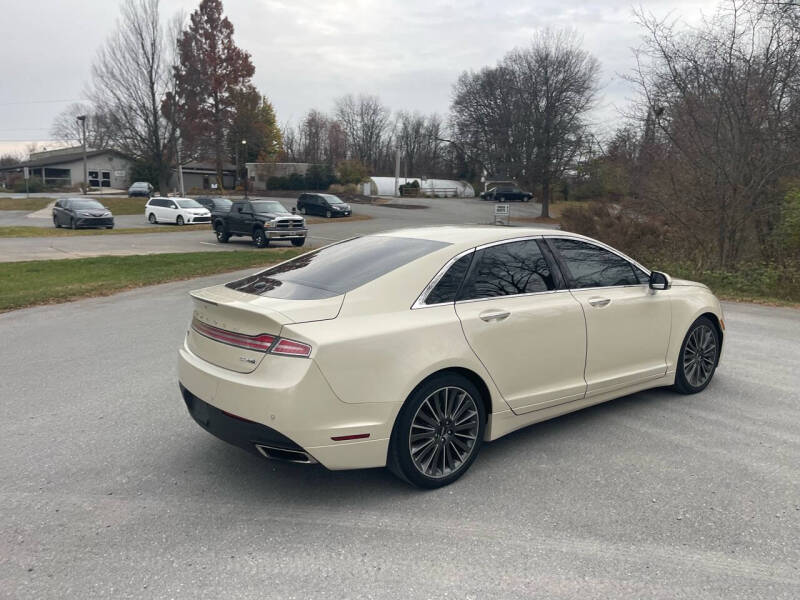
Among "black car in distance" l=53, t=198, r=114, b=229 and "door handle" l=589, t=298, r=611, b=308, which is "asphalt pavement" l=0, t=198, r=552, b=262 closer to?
"black car in distance" l=53, t=198, r=114, b=229

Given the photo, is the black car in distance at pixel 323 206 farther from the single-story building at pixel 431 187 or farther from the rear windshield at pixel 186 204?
the single-story building at pixel 431 187

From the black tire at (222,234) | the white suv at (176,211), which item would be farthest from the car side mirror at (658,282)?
the white suv at (176,211)

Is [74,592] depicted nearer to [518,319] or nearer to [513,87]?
[518,319]

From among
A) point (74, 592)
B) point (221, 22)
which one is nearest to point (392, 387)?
point (74, 592)

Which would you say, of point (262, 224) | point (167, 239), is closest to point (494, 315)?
point (262, 224)

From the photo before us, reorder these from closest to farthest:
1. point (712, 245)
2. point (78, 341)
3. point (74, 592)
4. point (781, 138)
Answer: point (74, 592)
point (78, 341)
point (781, 138)
point (712, 245)

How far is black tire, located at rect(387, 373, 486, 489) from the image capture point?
3.53m

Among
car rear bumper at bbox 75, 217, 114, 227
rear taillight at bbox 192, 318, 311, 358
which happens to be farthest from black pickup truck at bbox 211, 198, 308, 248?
rear taillight at bbox 192, 318, 311, 358

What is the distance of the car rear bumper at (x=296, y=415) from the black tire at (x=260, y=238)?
67.9 ft

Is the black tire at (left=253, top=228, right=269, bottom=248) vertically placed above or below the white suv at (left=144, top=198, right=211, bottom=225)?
below

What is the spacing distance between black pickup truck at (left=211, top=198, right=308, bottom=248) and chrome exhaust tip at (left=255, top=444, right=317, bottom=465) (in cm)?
2081

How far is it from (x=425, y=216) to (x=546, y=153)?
1087 centimetres

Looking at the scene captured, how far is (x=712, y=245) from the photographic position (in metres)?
15.3

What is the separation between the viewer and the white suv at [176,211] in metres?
36.3
